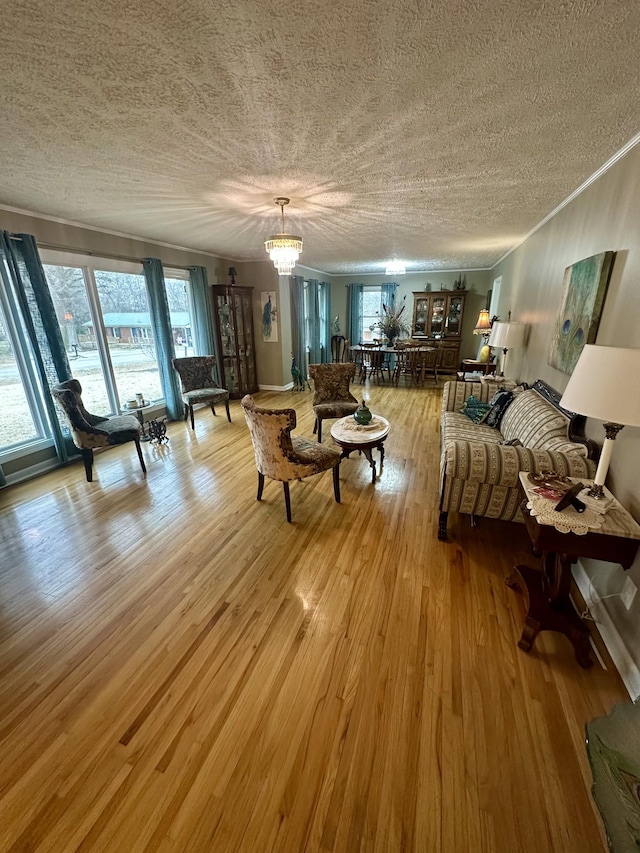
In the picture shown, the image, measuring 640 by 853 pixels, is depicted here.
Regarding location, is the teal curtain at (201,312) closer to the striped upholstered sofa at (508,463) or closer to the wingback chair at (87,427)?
the wingback chair at (87,427)

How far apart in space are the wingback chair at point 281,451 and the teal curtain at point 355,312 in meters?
7.24

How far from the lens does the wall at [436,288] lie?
320 inches

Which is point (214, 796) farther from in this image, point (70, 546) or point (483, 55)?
point (483, 55)

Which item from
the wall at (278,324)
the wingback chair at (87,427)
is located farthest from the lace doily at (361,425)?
the wall at (278,324)

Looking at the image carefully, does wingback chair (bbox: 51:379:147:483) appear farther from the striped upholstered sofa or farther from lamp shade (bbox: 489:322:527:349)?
lamp shade (bbox: 489:322:527:349)

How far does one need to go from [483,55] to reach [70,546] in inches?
139

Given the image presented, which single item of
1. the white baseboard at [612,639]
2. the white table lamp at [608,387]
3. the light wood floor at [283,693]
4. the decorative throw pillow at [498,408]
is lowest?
the light wood floor at [283,693]

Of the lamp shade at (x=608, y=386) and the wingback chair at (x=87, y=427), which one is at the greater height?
the lamp shade at (x=608, y=386)

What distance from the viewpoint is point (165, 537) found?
2.50 metres

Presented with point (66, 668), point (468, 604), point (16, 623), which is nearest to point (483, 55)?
point (468, 604)

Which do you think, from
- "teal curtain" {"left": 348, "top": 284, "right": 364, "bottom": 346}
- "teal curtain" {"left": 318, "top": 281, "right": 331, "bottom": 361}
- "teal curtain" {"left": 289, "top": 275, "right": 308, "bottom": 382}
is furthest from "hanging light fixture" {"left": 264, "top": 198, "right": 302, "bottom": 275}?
"teal curtain" {"left": 348, "top": 284, "right": 364, "bottom": 346}

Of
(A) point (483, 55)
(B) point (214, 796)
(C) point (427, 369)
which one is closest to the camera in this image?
(B) point (214, 796)

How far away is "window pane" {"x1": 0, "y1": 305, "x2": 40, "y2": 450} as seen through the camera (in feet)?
10.8

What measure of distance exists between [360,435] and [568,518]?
72.1 inches
